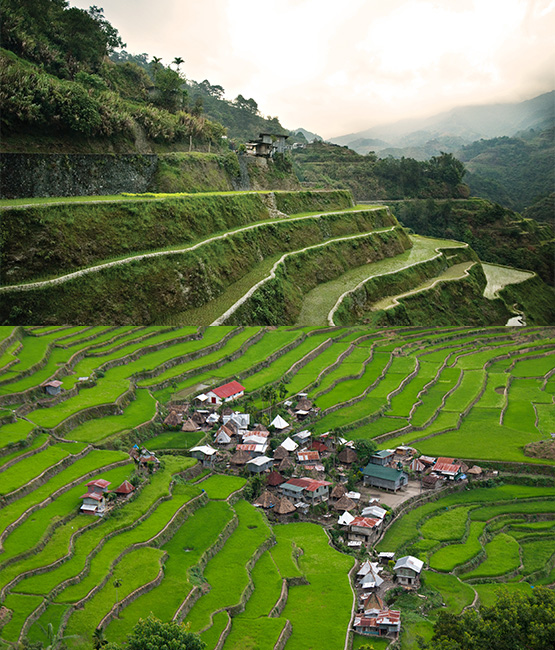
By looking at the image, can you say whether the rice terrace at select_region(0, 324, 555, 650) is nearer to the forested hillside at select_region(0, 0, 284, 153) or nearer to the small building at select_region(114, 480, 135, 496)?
the small building at select_region(114, 480, 135, 496)

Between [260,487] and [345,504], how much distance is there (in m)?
2.52

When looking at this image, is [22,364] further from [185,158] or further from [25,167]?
[25,167]

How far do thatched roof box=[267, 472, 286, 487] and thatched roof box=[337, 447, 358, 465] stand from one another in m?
2.10

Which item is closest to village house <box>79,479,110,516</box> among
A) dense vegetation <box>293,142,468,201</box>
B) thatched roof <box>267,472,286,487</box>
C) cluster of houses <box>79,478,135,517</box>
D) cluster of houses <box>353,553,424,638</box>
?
cluster of houses <box>79,478,135,517</box>

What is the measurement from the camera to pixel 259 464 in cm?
1672

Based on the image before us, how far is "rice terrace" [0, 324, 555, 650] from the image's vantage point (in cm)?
1041

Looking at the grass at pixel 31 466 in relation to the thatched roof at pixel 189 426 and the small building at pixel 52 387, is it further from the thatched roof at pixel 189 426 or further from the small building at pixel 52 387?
the thatched roof at pixel 189 426

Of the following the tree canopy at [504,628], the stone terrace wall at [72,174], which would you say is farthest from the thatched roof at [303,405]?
the tree canopy at [504,628]

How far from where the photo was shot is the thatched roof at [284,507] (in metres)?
15.2

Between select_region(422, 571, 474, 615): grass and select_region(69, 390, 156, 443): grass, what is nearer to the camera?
select_region(422, 571, 474, 615): grass

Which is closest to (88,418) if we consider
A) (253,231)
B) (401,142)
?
(253,231)

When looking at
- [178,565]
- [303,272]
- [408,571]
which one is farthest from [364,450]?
[178,565]

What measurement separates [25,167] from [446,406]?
1726cm

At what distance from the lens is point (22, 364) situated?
18.5 metres
